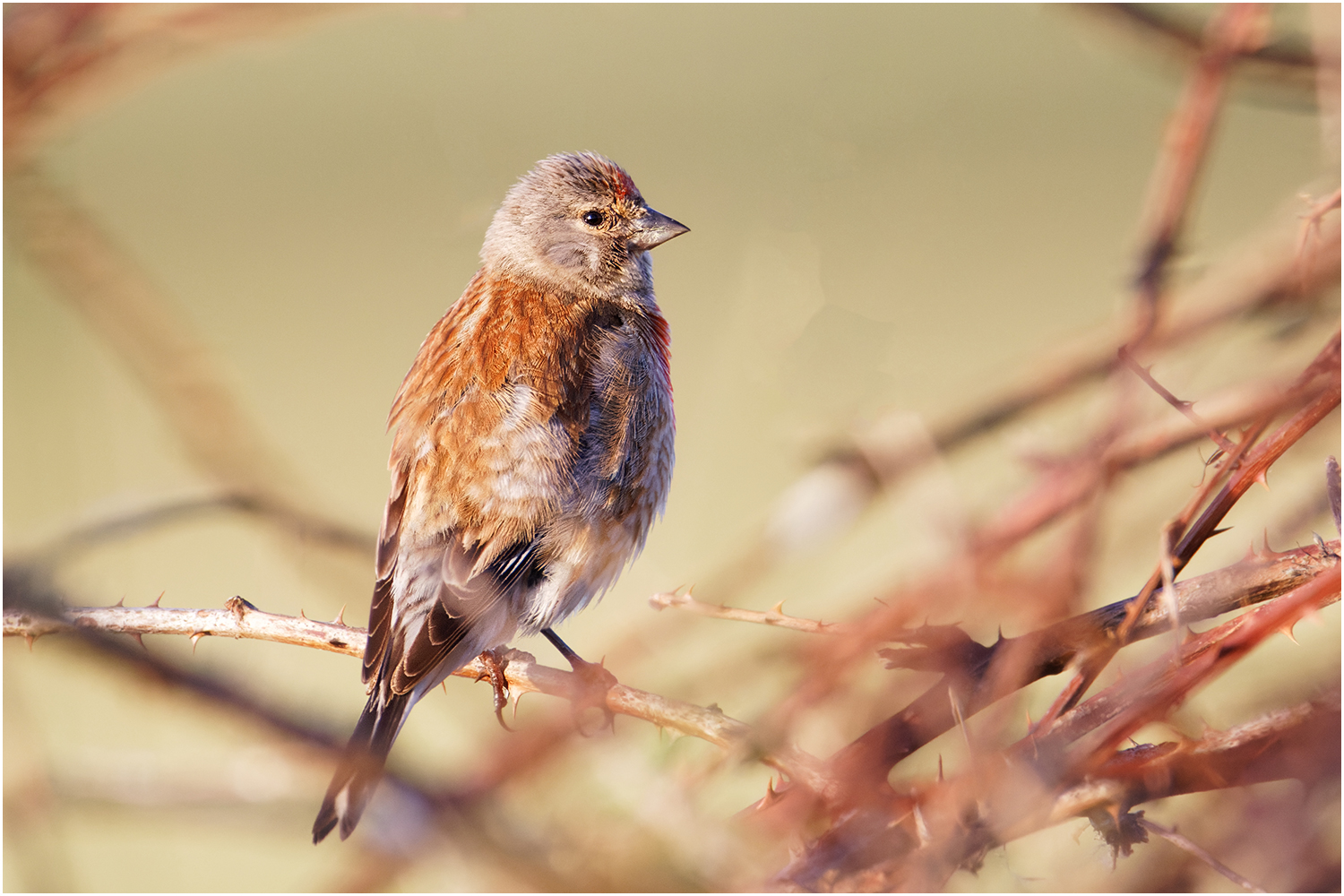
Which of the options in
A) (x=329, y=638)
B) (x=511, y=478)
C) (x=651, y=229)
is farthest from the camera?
(x=651, y=229)

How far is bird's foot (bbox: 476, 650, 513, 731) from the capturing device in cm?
215

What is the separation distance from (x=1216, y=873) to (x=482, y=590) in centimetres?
146

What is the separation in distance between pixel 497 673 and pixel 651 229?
1.14 meters

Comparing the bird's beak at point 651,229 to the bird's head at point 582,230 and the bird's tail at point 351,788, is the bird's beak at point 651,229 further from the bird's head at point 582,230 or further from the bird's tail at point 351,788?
the bird's tail at point 351,788

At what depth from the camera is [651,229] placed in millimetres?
2631

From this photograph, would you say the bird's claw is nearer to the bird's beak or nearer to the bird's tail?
the bird's tail

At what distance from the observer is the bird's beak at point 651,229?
2615mm

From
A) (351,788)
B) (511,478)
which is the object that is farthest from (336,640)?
(351,788)

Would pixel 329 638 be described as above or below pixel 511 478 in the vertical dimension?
below

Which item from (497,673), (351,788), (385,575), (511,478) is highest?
(351,788)

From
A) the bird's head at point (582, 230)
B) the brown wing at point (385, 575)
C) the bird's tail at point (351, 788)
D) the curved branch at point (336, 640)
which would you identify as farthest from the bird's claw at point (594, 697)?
the bird's head at point (582, 230)

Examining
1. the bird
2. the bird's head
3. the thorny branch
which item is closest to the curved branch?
the thorny branch

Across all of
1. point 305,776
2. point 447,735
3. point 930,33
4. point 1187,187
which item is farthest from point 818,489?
point 930,33

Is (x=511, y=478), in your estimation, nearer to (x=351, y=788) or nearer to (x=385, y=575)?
(x=385, y=575)
